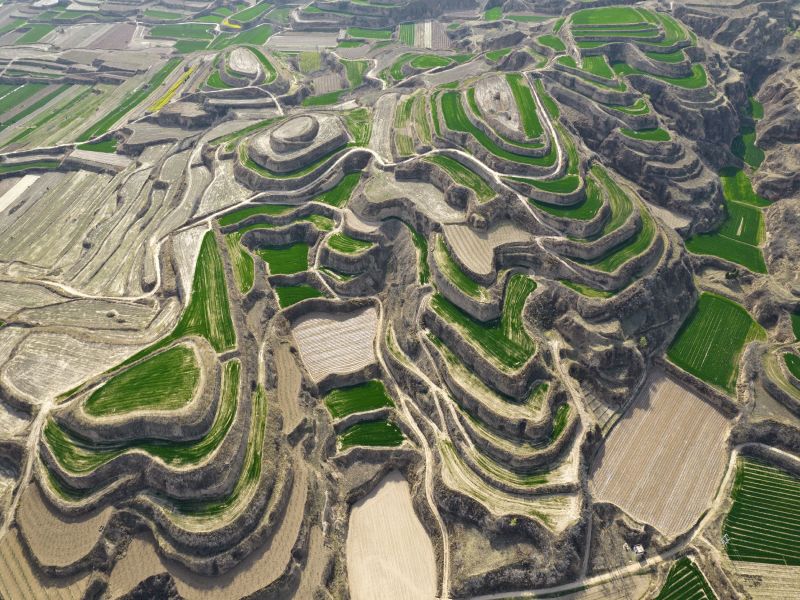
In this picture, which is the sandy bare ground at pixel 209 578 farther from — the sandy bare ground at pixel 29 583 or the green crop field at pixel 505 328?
the green crop field at pixel 505 328

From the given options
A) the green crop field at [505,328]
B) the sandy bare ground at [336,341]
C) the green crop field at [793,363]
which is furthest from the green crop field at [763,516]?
the sandy bare ground at [336,341]

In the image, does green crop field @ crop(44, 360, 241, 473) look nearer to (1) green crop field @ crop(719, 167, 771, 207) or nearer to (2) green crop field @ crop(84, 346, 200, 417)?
(2) green crop field @ crop(84, 346, 200, 417)

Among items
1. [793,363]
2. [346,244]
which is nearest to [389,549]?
[346,244]

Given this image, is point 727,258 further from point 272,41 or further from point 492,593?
point 272,41

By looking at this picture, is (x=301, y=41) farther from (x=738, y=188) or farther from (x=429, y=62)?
(x=738, y=188)

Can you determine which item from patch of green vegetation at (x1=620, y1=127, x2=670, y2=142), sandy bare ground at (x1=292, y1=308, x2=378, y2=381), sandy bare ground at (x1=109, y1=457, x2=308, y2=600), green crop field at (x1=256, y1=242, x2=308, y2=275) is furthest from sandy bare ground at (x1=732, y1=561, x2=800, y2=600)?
patch of green vegetation at (x1=620, y1=127, x2=670, y2=142)

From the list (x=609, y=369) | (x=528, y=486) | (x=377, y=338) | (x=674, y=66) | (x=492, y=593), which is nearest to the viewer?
(x=492, y=593)

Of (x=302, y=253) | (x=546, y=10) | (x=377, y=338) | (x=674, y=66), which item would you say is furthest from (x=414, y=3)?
(x=377, y=338)
